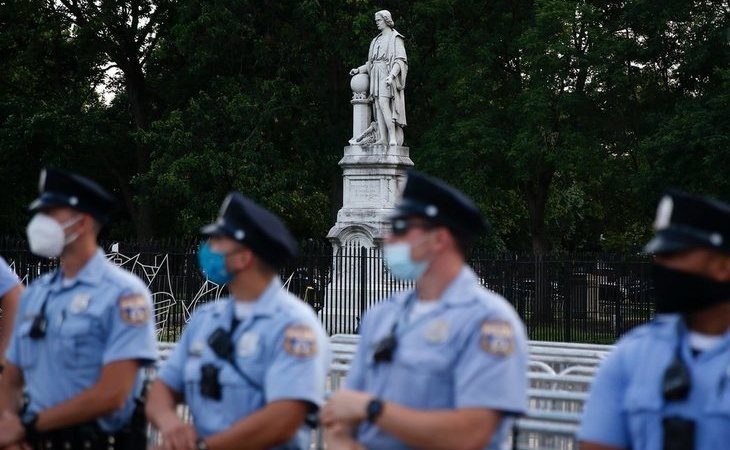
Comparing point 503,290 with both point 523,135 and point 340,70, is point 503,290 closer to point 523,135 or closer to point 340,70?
point 523,135

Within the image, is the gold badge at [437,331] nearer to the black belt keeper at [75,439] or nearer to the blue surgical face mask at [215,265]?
the blue surgical face mask at [215,265]

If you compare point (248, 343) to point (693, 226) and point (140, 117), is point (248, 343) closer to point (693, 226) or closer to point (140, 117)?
point (693, 226)

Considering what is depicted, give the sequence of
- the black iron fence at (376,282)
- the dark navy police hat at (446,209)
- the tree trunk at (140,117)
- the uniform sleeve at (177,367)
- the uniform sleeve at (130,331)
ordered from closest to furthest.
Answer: the dark navy police hat at (446,209) → the uniform sleeve at (177,367) → the uniform sleeve at (130,331) → the black iron fence at (376,282) → the tree trunk at (140,117)

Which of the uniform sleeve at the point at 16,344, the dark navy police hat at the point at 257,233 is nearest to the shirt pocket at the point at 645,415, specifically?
the dark navy police hat at the point at 257,233

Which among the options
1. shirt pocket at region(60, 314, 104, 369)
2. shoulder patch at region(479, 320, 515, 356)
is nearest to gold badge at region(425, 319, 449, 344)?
shoulder patch at region(479, 320, 515, 356)

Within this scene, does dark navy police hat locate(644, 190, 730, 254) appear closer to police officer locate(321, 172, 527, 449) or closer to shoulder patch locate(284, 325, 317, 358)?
police officer locate(321, 172, 527, 449)

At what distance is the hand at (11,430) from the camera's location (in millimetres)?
5277

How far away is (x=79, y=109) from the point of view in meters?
37.5

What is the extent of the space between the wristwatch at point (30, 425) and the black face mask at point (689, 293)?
263 cm

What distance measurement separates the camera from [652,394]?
3.84 metres

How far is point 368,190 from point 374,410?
63.8 ft

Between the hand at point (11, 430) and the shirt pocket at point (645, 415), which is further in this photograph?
the hand at point (11, 430)

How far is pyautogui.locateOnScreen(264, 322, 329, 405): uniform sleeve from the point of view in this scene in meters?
4.64

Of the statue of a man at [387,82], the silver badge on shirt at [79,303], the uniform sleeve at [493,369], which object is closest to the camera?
the uniform sleeve at [493,369]
